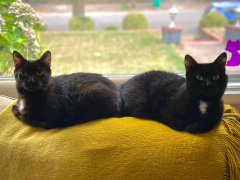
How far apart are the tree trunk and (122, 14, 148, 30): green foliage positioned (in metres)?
0.23

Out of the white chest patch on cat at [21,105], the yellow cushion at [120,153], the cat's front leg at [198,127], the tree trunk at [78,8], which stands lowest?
the yellow cushion at [120,153]

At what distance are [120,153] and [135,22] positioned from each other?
89 centimetres

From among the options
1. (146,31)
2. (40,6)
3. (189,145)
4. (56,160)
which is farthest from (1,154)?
(146,31)

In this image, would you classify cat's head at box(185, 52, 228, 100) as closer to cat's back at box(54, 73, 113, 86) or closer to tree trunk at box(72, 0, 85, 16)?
cat's back at box(54, 73, 113, 86)

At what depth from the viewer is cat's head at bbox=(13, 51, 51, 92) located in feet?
4.07

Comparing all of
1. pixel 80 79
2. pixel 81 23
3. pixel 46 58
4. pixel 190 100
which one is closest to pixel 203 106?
pixel 190 100

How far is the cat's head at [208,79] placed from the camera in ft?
3.83

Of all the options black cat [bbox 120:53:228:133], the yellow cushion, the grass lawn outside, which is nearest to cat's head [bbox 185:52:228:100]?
black cat [bbox 120:53:228:133]

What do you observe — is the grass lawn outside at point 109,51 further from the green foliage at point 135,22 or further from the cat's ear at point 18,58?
the cat's ear at point 18,58

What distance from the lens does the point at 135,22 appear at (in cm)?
181

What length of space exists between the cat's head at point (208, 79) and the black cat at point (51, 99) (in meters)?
0.31

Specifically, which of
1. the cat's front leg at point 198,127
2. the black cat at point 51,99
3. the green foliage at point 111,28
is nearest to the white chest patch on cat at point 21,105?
the black cat at point 51,99

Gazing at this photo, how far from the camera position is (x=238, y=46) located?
144 centimetres

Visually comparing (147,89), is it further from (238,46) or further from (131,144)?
A: (238,46)
